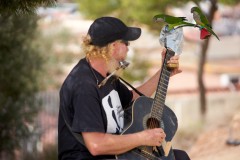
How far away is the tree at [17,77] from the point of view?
373 inches

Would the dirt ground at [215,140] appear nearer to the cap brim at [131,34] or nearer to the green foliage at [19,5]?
the green foliage at [19,5]

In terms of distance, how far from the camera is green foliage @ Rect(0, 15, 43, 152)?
9.48m

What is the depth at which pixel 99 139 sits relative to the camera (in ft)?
11.9

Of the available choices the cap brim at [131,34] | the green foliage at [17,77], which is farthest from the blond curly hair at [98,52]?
the green foliage at [17,77]

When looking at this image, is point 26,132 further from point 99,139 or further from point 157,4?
point 99,139

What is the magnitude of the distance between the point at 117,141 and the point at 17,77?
6.63 metres

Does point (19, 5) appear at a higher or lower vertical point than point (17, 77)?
higher

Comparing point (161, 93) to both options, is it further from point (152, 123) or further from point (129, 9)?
point (129, 9)

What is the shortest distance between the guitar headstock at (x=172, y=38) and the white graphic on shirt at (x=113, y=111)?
16.8 inches

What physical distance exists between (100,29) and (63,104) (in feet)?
1.49

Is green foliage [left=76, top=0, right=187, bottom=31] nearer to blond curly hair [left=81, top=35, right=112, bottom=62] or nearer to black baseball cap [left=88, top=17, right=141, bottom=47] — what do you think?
black baseball cap [left=88, top=17, right=141, bottom=47]

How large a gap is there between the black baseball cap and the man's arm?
0.51m

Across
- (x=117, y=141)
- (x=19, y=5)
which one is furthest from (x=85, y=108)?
(x=19, y=5)

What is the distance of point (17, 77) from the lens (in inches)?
400
